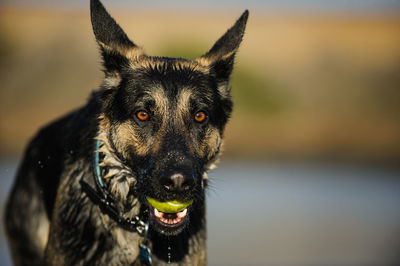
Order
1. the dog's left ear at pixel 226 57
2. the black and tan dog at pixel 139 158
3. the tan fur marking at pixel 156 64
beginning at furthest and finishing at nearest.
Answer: the dog's left ear at pixel 226 57 → the tan fur marking at pixel 156 64 → the black and tan dog at pixel 139 158

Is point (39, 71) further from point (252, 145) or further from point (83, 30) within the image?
point (252, 145)

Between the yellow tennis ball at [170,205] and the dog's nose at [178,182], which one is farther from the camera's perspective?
the yellow tennis ball at [170,205]

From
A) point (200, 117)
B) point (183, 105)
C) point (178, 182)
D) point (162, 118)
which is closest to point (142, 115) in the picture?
point (162, 118)

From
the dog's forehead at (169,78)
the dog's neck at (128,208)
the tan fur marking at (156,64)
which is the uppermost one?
the tan fur marking at (156,64)

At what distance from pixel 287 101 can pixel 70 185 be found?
1831 centimetres

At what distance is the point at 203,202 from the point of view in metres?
4.72

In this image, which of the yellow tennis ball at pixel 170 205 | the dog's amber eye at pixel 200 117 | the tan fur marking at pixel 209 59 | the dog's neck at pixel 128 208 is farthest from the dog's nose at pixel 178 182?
the tan fur marking at pixel 209 59

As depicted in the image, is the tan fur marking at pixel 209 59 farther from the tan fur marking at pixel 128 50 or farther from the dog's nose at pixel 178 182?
the dog's nose at pixel 178 182

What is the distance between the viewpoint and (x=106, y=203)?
14.5ft

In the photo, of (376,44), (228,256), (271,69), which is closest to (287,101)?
(271,69)

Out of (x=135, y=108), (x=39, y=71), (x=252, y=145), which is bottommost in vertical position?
(x=252, y=145)

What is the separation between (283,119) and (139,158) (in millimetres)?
16804

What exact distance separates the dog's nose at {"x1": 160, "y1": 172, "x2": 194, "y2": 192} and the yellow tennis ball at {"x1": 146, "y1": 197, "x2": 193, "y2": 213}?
6.1 inches

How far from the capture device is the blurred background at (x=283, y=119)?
9.32 metres
